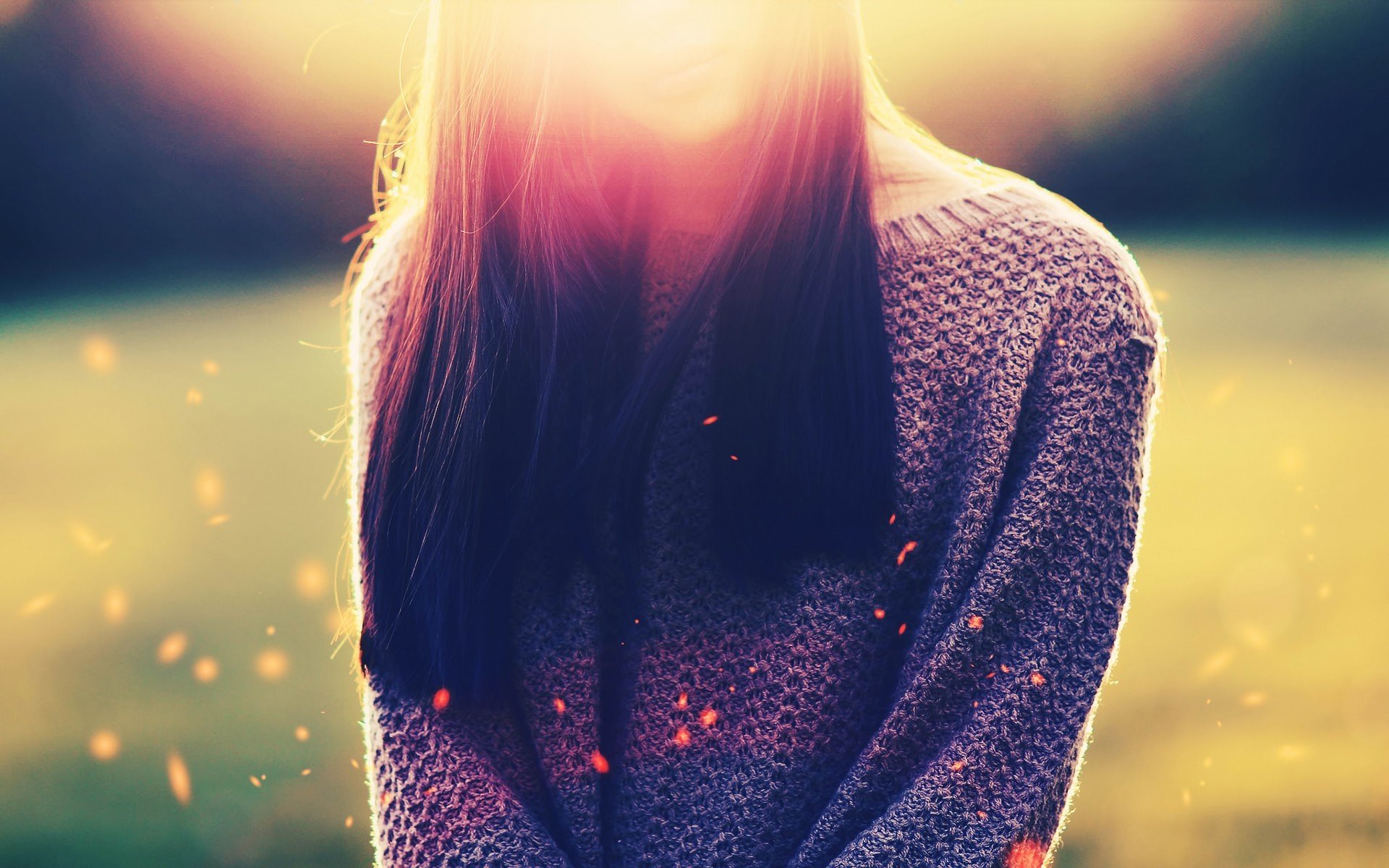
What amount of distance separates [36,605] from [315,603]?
0.88 m

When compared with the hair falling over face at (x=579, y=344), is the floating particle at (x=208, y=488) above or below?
below

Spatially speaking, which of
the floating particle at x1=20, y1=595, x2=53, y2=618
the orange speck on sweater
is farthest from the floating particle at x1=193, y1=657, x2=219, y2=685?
the orange speck on sweater

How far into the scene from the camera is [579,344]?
32.7 inches

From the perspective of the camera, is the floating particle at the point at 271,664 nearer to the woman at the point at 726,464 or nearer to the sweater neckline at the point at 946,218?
the woman at the point at 726,464

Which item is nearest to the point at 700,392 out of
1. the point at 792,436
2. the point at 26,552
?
the point at 792,436

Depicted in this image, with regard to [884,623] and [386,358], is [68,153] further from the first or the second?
[884,623]

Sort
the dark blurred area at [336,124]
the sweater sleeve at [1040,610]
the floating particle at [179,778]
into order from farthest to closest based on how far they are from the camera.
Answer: the dark blurred area at [336,124] < the floating particle at [179,778] < the sweater sleeve at [1040,610]

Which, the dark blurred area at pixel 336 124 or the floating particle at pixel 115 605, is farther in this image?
the dark blurred area at pixel 336 124

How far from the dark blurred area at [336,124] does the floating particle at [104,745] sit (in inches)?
107

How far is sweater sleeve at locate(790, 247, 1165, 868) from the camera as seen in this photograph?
2.35ft

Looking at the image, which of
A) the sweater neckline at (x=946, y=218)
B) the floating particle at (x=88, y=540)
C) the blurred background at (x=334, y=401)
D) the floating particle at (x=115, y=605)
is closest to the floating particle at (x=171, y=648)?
the blurred background at (x=334, y=401)

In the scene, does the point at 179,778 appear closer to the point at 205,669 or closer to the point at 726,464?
the point at 205,669

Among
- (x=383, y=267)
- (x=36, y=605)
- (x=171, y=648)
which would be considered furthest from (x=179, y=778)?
(x=383, y=267)

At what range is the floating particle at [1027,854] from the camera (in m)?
0.73
